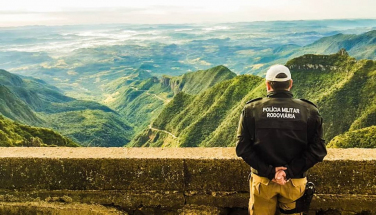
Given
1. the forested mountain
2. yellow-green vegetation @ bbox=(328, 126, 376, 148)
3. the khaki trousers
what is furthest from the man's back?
the forested mountain

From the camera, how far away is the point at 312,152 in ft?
12.2

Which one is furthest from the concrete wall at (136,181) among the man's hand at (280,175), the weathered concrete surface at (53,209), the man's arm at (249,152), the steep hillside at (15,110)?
the steep hillside at (15,110)

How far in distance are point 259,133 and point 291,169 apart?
529 millimetres

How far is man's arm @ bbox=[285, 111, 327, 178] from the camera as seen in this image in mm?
3693

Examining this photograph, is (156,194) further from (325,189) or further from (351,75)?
(351,75)

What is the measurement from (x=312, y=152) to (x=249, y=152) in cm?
69

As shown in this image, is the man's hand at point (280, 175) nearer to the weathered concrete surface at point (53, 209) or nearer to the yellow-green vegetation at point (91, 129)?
the weathered concrete surface at point (53, 209)

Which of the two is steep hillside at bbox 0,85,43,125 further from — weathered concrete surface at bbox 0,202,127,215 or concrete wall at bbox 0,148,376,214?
concrete wall at bbox 0,148,376,214

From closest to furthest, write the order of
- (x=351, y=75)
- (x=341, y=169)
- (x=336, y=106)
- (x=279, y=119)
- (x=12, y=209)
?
(x=279, y=119) < (x=341, y=169) < (x=12, y=209) < (x=336, y=106) < (x=351, y=75)

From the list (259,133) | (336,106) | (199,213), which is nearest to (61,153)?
(199,213)

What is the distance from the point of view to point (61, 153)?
4.89 metres

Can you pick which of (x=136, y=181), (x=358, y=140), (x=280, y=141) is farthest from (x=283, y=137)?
(x=358, y=140)

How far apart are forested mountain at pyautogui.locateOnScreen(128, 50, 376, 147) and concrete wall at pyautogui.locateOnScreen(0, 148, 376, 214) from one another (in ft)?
191

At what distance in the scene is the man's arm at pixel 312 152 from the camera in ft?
12.1
